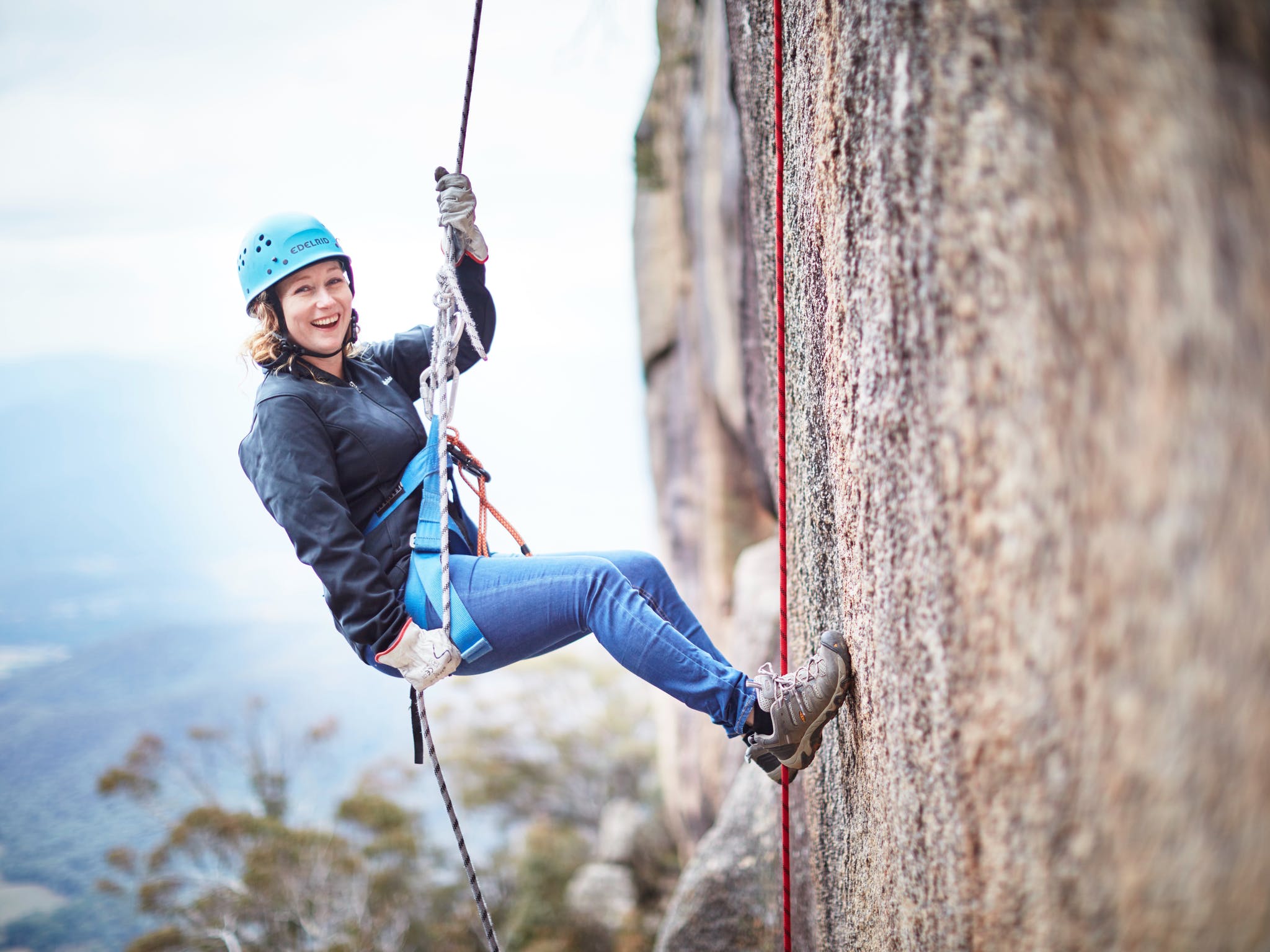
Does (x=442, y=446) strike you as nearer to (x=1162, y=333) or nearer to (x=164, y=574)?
(x=1162, y=333)

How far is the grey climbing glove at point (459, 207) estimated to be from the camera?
2.73 meters

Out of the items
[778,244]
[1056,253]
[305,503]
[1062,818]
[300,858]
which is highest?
[778,244]

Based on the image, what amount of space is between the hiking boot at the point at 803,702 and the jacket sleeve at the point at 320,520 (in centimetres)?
105

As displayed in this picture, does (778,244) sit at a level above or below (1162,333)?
above

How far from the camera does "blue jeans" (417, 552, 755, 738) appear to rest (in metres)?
2.25

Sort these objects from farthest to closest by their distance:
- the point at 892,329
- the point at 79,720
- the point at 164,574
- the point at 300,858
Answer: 1. the point at 164,574
2. the point at 79,720
3. the point at 300,858
4. the point at 892,329

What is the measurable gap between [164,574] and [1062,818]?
5894cm

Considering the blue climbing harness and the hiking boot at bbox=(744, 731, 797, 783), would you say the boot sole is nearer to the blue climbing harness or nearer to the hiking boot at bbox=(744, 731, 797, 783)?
the hiking boot at bbox=(744, 731, 797, 783)

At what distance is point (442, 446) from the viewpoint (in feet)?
8.37

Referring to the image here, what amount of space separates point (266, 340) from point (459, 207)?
759 mm

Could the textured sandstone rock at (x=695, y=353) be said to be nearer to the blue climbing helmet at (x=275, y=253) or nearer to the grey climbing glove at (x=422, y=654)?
the blue climbing helmet at (x=275, y=253)

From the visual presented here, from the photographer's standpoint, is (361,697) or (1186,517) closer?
(1186,517)

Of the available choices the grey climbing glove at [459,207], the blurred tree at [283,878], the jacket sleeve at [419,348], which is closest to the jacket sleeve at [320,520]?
the jacket sleeve at [419,348]

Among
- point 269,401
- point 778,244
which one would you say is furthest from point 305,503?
point 778,244
